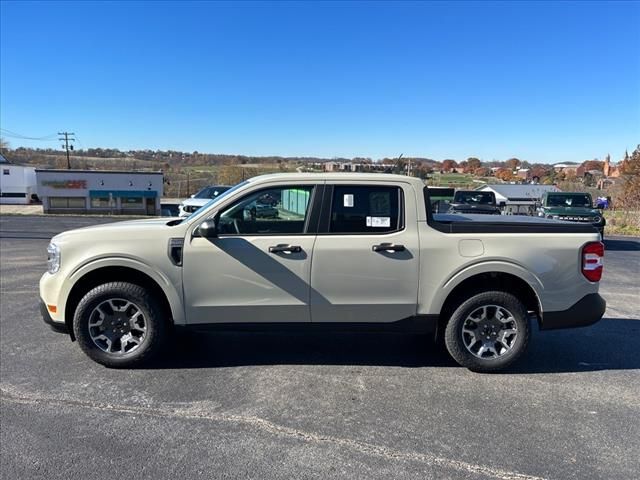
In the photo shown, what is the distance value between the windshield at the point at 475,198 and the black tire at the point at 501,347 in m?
14.3

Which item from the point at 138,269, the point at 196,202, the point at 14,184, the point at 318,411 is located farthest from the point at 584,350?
the point at 14,184

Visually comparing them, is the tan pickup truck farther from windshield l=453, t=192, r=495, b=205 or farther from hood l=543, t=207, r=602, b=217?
windshield l=453, t=192, r=495, b=205

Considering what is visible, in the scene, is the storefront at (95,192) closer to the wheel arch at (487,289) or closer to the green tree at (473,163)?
the wheel arch at (487,289)

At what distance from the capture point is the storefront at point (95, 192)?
36438mm

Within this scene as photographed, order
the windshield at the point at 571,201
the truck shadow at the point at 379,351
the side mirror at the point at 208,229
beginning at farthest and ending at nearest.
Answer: the windshield at the point at 571,201
the truck shadow at the point at 379,351
the side mirror at the point at 208,229

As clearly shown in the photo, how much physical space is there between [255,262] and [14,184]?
219 ft

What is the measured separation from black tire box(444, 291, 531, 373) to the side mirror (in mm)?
2307

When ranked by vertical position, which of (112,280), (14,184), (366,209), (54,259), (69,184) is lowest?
(112,280)

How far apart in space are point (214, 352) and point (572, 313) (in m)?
3.52

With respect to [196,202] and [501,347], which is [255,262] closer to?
[501,347]

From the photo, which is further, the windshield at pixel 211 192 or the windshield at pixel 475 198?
the windshield at pixel 475 198

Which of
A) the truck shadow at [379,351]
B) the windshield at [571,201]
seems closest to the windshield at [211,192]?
the windshield at [571,201]

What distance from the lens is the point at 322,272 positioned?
13.7 feet

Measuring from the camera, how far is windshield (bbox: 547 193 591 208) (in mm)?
17016
